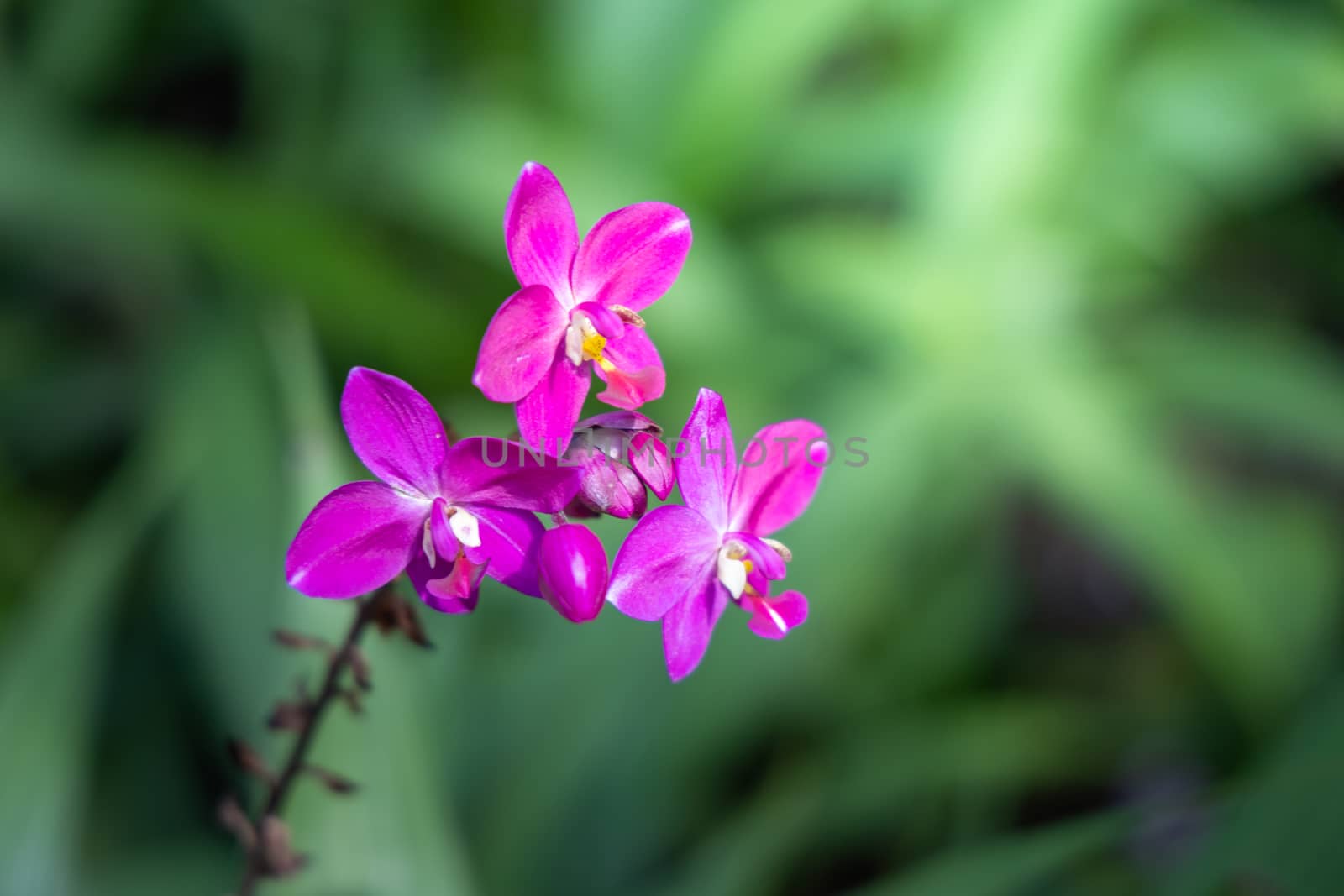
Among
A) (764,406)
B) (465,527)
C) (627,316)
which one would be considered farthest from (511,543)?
(764,406)

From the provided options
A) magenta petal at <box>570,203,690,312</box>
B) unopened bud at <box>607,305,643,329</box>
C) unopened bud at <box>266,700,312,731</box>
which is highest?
magenta petal at <box>570,203,690,312</box>

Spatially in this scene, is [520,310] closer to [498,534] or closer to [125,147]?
[498,534]

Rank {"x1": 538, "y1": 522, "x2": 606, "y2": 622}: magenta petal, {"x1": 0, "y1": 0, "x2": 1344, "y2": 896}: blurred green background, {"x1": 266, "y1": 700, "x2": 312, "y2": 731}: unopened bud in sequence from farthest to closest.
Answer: {"x1": 0, "y1": 0, "x2": 1344, "y2": 896}: blurred green background
{"x1": 266, "y1": 700, "x2": 312, "y2": 731}: unopened bud
{"x1": 538, "y1": 522, "x2": 606, "y2": 622}: magenta petal

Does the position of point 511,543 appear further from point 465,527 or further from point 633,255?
point 633,255

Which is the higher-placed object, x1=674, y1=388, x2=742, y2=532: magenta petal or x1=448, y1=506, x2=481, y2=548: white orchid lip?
x1=674, y1=388, x2=742, y2=532: magenta petal

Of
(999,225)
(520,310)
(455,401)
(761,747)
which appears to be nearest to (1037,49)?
(999,225)

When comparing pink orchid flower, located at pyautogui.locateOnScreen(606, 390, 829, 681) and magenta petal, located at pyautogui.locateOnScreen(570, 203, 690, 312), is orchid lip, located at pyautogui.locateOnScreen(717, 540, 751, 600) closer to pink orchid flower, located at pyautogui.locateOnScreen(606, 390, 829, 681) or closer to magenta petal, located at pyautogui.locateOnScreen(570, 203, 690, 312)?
pink orchid flower, located at pyautogui.locateOnScreen(606, 390, 829, 681)

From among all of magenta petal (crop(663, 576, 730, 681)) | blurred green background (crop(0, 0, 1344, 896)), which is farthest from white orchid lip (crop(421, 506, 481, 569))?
blurred green background (crop(0, 0, 1344, 896))
